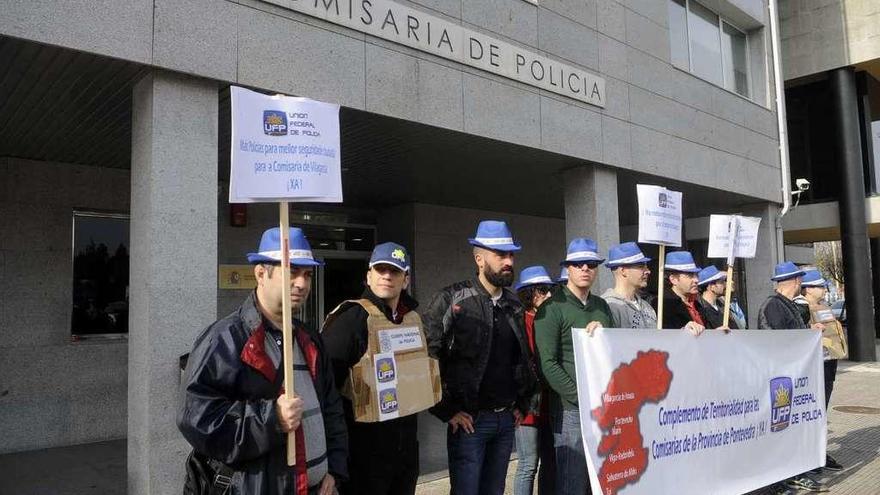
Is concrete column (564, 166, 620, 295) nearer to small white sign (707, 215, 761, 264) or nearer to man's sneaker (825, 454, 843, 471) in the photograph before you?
small white sign (707, 215, 761, 264)

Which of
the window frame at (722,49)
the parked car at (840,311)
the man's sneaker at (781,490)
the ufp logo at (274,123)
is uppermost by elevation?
the window frame at (722,49)

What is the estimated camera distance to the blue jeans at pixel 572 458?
4.04 metres

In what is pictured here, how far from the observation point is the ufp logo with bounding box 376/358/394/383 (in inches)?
132

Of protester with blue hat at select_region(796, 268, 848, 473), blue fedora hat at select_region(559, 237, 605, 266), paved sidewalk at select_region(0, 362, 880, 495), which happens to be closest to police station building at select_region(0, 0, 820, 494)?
paved sidewalk at select_region(0, 362, 880, 495)

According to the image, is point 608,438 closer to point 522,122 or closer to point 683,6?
point 522,122

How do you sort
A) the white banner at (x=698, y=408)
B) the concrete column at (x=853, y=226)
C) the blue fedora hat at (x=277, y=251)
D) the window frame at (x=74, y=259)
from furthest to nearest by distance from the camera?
the concrete column at (x=853, y=226)
the window frame at (x=74, y=259)
the white banner at (x=698, y=408)
the blue fedora hat at (x=277, y=251)

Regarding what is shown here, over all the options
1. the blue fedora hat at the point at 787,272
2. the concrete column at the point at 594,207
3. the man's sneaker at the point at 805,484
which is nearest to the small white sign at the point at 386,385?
the man's sneaker at the point at 805,484

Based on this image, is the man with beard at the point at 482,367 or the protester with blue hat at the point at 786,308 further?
the protester with blue hat at the point at 786,308

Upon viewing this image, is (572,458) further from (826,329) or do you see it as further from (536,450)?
(826,329)

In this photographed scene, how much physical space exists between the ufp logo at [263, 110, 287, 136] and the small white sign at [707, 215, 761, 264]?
388cm

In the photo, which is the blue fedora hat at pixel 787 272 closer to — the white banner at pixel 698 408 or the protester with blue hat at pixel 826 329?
the protester with blue hat at pixel 826 329

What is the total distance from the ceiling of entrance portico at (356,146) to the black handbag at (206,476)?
3088 millimetres

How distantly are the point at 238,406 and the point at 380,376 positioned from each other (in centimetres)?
101

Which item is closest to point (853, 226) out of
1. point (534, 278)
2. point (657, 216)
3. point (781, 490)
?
point (781, 490)
